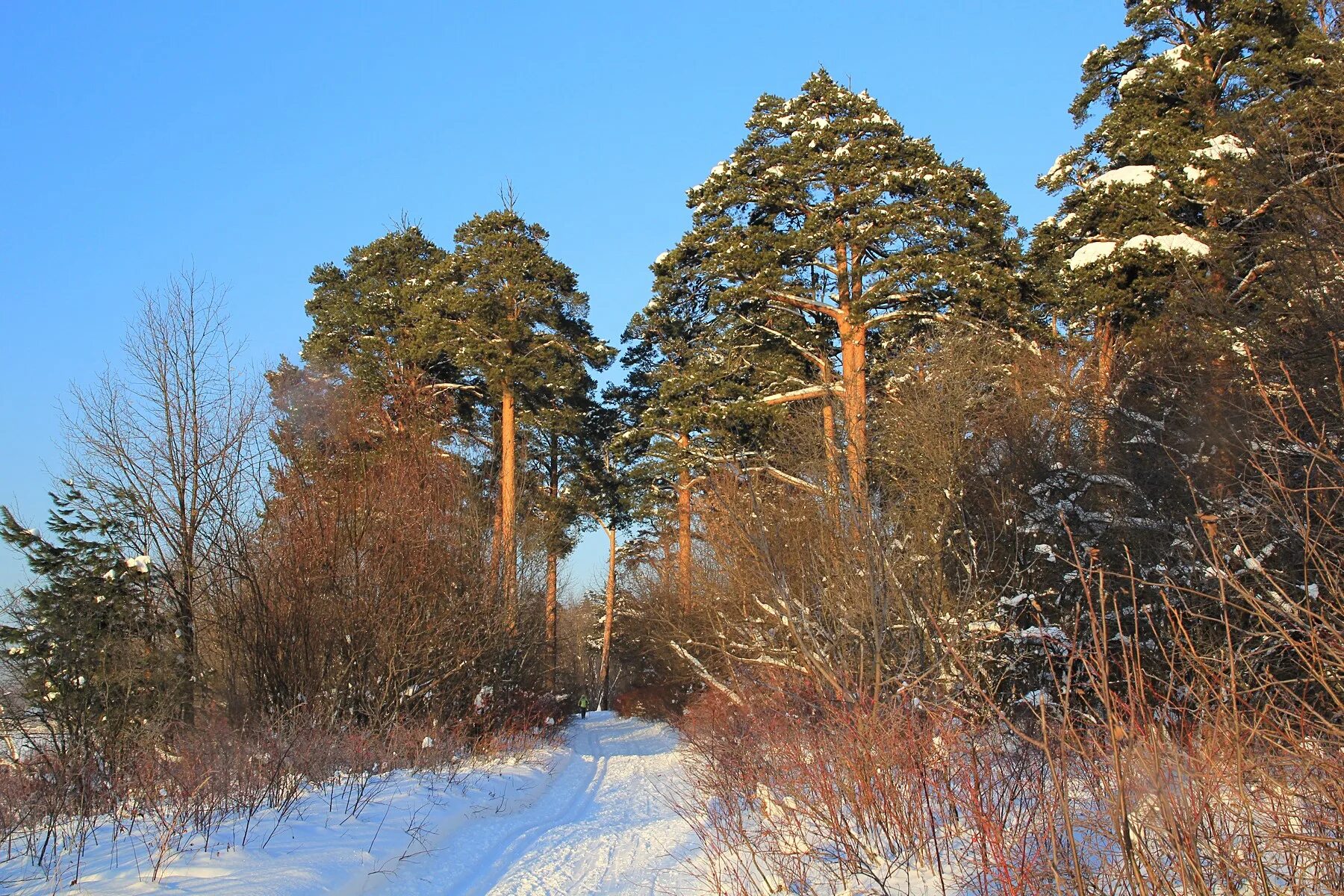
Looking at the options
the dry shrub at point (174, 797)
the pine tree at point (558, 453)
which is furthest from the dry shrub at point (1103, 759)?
the pine tree at point (558, 453)

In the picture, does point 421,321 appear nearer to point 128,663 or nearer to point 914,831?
point 128,663

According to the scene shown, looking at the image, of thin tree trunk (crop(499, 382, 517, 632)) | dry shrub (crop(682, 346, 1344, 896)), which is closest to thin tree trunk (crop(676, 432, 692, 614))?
thin tree trunk (crop(499, 382, 517, 632))

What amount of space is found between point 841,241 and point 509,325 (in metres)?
10.9

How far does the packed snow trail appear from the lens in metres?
7.38

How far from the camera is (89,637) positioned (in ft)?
32.4

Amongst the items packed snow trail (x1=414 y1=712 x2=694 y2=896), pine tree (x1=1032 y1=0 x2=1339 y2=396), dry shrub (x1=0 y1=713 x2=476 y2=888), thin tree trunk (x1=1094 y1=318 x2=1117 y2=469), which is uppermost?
pine tree (x1=1032 y1=0 x2=1339 y2=396)

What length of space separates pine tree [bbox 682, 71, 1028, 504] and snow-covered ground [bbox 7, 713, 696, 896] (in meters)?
8.82

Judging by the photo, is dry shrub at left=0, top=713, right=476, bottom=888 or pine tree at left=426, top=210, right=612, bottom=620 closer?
dry shrub at left=0, top=713, right=476, bottom=888

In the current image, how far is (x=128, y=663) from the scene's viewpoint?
414 inches

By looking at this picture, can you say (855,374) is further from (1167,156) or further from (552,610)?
(552,610)

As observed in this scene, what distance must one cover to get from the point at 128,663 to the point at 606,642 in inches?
1021

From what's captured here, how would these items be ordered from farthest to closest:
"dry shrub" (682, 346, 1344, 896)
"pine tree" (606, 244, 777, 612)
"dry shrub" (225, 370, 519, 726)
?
"pine tree" (606, 244, 777, 612), "dry shrub" (225, 370, 519, 726), "dry shrub" (682, 346, 1344, 896)

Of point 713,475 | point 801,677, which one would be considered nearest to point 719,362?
point 713,475

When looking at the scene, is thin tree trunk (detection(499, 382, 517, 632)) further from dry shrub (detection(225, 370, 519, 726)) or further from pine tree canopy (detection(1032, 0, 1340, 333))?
pine tree canopy (detection(1032, 0, 1340, 333))
